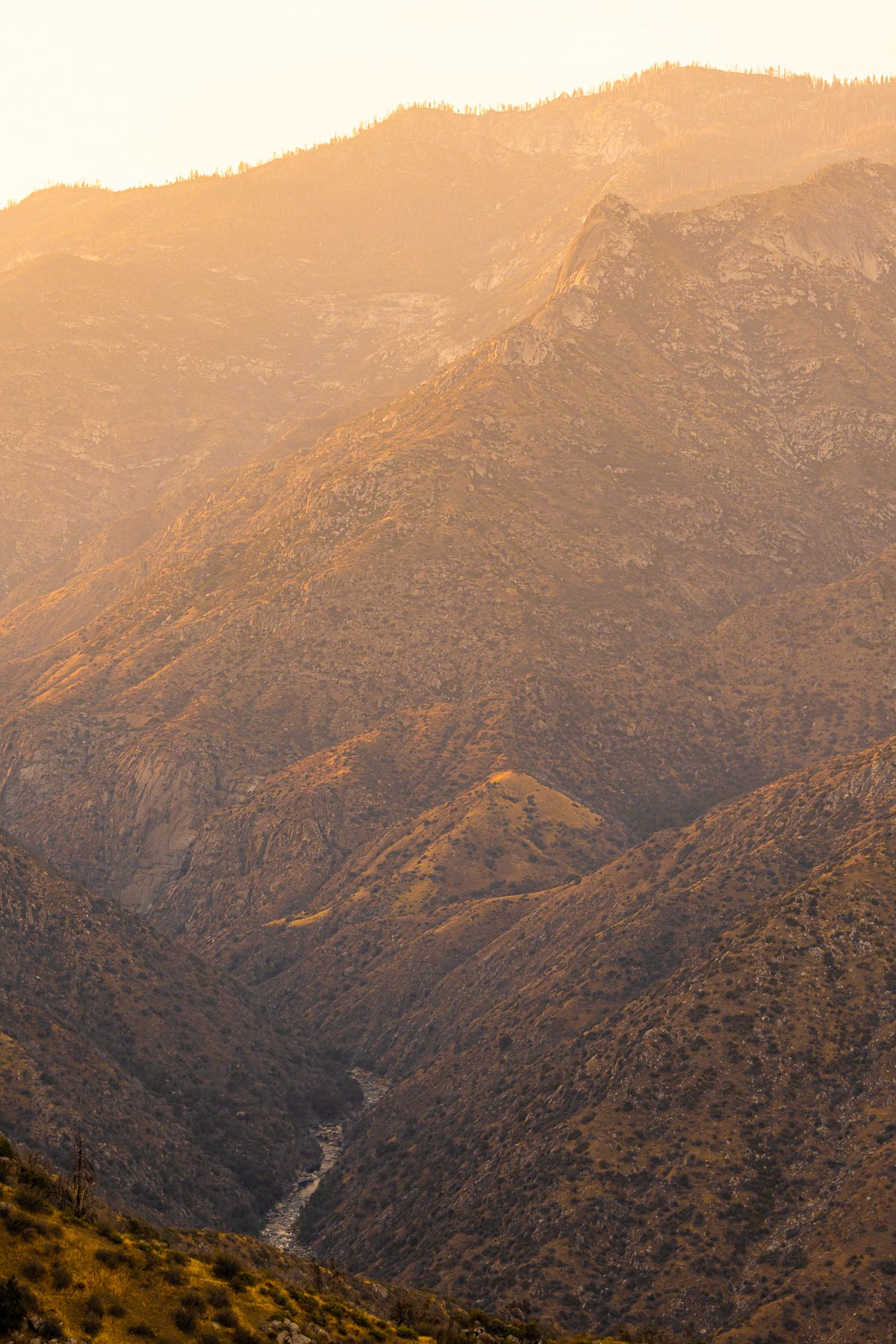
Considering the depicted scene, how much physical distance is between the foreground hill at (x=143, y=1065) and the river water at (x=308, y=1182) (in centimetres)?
103

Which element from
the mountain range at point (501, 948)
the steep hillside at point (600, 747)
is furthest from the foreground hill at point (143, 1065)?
the steep hillside at point (600, 747)

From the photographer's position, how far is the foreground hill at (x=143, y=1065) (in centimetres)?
9200

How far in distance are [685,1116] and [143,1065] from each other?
1777 inches

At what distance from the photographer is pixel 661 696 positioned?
182 m

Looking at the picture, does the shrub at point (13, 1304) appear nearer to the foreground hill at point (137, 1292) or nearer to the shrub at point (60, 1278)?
the foreground hill at point (137, 1292)

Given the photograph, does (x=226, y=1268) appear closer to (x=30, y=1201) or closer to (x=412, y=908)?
(x=30, y=1201)

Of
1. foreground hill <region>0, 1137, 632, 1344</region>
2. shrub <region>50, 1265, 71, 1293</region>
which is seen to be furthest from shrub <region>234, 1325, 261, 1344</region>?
shrub <region>50, 1265, 71, 1293</region>

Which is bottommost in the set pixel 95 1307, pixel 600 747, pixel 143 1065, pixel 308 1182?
pixel 308 1182

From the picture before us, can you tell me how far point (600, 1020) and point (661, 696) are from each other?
80040 mm

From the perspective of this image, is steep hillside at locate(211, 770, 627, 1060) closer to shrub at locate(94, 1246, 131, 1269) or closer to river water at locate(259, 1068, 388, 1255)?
river water at locate(259, 1068, 388, 1255)

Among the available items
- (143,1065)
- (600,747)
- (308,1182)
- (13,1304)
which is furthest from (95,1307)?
(600,747)

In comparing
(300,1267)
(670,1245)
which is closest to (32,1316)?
(300,1267)

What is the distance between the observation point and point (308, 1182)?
355 ft

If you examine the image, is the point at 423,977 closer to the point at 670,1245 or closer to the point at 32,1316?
the point at 670,1245
